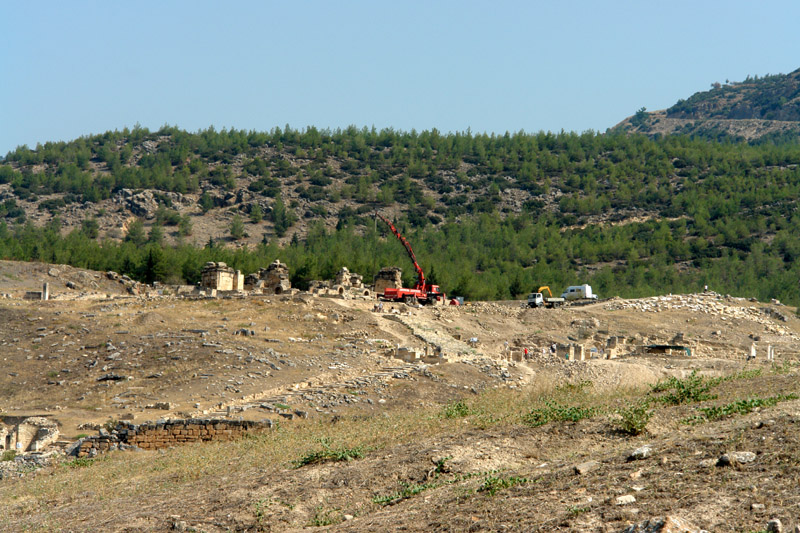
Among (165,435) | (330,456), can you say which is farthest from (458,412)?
(165,435)

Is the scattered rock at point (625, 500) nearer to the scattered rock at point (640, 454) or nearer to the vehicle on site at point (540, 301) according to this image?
the scattered rock at point (640, 454)

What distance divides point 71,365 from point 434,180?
93051 mm

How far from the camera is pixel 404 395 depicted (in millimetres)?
23156

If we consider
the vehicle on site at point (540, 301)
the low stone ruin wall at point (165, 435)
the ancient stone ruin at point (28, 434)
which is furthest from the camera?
the vehicle on site at point (540, 301)

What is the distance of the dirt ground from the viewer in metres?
8.45

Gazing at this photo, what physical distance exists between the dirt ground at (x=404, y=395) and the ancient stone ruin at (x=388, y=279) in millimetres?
6018

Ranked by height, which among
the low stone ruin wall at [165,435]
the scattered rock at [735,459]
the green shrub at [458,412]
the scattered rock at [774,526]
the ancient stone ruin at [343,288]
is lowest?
the low stone ruin wall at [165,435]

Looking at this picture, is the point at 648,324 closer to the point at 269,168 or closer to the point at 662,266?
the point at 662,266

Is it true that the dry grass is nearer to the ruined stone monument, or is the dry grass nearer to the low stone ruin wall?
the low stone ruin wall

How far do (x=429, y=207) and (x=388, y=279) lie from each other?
59.2 metres

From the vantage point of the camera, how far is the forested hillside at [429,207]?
221ft

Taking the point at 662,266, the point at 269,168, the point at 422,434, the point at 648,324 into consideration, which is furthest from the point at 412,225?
the point at 422,434

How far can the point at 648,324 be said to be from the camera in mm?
41969

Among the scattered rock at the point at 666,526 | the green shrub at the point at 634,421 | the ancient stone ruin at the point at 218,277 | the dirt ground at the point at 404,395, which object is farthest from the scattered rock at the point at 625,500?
the ancient stone ruin at the point at 218,277
